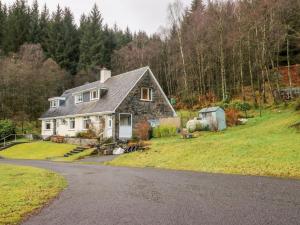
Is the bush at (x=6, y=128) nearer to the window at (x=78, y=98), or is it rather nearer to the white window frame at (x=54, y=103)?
the white window frame at (x=54, y=103)

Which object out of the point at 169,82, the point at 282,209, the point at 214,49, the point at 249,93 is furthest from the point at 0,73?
the point at 282,209

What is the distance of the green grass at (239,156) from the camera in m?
13.0

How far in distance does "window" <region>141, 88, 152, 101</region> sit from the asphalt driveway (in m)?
22.5

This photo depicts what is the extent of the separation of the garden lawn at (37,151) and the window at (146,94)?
885cm

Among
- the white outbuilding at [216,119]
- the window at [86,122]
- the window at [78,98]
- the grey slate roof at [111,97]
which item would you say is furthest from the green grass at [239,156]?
the window at [78,98]

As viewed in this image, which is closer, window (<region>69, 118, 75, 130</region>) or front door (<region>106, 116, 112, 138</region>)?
front door (<region>106, 116, 112, 138</region>)

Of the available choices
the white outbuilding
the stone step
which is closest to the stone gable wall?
the stone step

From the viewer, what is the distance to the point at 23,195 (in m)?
8.68

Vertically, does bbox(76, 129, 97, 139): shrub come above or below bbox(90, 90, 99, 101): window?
below

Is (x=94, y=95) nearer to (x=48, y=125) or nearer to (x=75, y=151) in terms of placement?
(x=75, y=151)

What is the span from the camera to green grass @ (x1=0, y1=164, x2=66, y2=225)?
6.66 metres

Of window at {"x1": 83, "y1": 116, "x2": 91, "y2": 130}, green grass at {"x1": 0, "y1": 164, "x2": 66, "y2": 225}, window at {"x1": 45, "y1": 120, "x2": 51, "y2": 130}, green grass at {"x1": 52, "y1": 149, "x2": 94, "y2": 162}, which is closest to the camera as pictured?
green grass at {"x1": 0, "y1": 164, "x2": 66, "y2": 225}

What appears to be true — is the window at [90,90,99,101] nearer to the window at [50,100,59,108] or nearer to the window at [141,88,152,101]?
the window at [141,88,152,101]

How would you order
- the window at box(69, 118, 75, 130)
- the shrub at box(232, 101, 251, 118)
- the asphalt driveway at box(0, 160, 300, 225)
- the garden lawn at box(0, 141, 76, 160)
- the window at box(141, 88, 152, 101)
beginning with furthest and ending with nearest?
the window at box(69, 118, 75, 130) → the window at box(141, 88, 152, 101) → the shrub at box(232, 101, 251, 118) → the garden lawn at box(0, 141, 76, 160) → the asphalt driveway at box(0, 160, 300, 225)
